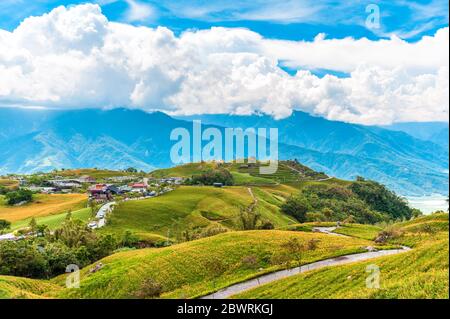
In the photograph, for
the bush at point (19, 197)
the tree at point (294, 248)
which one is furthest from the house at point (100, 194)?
the tree at point (294, 248)

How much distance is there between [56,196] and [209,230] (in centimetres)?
10906

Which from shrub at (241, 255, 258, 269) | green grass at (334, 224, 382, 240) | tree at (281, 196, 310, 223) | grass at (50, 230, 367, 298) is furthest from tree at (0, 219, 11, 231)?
tree at (281, 196, 310, 223)

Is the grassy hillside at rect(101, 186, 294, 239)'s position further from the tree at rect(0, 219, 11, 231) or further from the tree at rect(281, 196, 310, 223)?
the tree at rect(0, 219, 11, 231)

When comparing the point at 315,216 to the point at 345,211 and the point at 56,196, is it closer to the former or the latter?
the point at 345,211

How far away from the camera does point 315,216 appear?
131 m

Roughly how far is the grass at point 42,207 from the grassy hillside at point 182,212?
96.4 feet

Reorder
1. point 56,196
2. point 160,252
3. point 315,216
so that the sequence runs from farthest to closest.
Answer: point 56,196 < point 315,216 < point 160,252

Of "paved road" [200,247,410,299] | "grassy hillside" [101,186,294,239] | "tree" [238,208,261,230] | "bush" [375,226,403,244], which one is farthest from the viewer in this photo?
"grassy hillside" [101,186,294,239]

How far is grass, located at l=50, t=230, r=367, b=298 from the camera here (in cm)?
4294

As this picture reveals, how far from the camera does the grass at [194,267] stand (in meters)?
42.9

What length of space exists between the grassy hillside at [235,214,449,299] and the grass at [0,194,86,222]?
108 metres

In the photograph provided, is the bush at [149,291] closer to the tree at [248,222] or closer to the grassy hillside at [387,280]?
the grassy hillside at [387,280]
